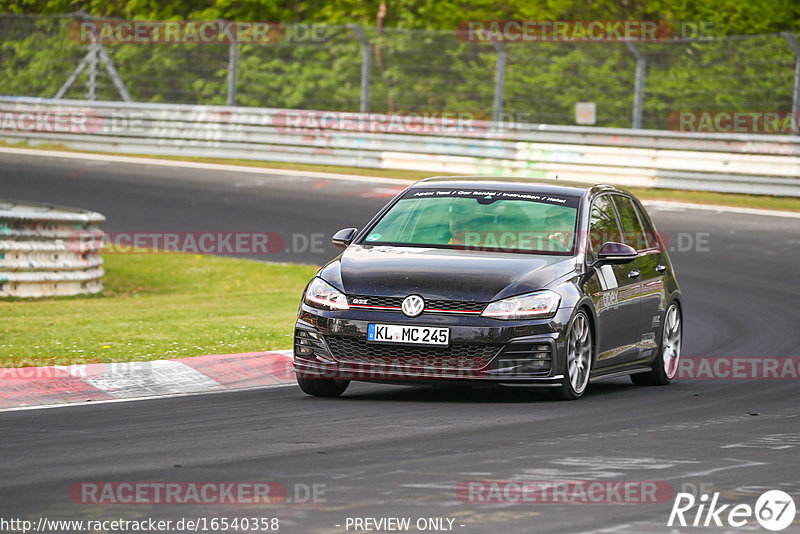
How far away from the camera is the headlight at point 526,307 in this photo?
9.37 metres

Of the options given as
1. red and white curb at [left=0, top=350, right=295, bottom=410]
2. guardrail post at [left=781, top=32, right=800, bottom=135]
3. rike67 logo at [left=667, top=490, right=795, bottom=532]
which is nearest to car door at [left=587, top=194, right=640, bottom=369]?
red and white curb at [left=0, top=350, right=295, bottom=410]

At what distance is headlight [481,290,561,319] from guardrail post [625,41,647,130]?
18542 millimetres

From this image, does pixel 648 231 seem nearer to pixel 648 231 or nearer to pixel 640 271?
pixel 648 231

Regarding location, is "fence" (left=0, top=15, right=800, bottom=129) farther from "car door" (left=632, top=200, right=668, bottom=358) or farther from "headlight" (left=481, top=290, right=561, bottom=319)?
"headlight" (left=481, top=290, right=561, bottom=319)

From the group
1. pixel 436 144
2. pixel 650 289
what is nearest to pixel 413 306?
pixel 650 289

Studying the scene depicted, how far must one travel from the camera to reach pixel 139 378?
10516 mm

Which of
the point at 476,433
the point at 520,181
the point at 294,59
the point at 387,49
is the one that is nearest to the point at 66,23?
the point at 294,59

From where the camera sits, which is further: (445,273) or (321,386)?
(321,386)

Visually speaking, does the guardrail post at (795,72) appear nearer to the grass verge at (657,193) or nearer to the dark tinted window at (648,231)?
the grass verge at (657,193)

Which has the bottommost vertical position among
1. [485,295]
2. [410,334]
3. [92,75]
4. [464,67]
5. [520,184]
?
[410,334]

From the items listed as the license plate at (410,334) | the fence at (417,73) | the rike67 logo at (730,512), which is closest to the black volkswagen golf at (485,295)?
the license plate at (410,334)

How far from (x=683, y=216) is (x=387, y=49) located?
8548 mm

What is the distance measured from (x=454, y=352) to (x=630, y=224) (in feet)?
9.30

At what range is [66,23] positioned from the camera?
32625mm
